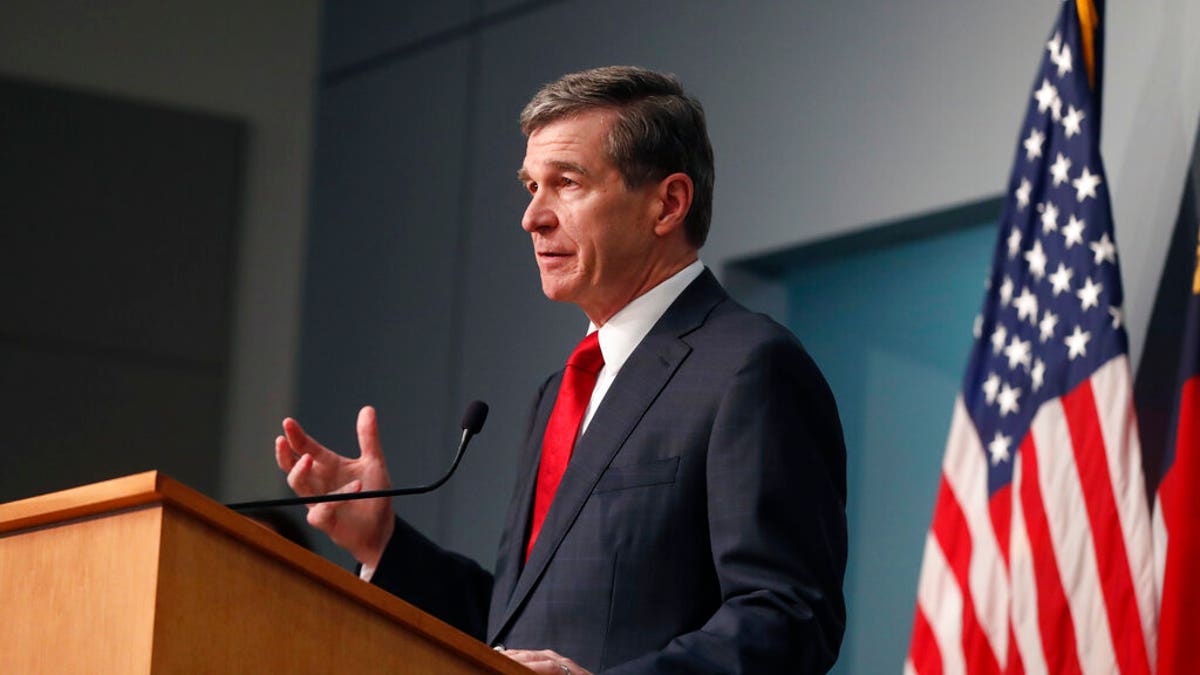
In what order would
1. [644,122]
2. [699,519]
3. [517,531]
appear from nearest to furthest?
[699,519], [517,531], [644,122]

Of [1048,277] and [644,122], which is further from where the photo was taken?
[1048,277]

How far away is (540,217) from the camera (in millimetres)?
2301

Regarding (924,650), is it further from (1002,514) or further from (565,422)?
(565,422)

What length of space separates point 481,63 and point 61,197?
158 cm

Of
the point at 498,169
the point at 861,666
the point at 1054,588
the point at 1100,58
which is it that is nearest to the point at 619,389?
the point at 1054,588

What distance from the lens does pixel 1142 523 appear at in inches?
128

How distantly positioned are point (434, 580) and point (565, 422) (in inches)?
12.4

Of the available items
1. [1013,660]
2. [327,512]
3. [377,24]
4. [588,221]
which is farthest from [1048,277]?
[377,24]

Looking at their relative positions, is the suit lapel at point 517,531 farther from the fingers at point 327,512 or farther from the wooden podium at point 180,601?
the wooden podium at point 180,601

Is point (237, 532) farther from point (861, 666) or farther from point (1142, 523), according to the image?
point (861, 666)

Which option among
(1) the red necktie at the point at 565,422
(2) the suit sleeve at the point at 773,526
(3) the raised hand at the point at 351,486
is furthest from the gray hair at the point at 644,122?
(3) the raised hand at the point at 351,486

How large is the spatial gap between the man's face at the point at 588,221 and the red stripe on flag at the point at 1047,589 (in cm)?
142

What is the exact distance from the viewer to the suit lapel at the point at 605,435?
6.79 ft

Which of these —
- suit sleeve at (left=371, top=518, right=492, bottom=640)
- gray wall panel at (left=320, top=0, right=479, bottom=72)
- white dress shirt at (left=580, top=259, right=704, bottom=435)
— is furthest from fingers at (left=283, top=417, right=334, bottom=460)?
gray wall panel at (left=320, top=0, right=479, bottom=72)
